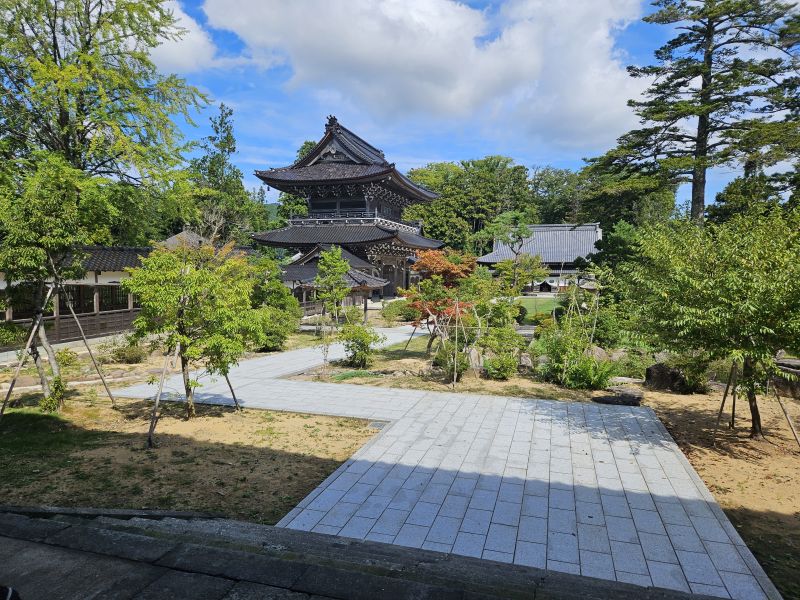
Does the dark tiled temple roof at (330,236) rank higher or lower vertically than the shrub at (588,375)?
higher

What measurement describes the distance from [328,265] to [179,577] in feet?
40.1

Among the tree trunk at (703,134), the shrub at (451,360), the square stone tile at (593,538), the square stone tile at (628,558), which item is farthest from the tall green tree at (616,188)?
the square stone tile at (628,558)

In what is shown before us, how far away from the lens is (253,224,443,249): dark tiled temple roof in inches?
1203

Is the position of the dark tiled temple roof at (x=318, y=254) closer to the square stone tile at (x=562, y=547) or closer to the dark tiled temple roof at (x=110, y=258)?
the dark tiled temple roof at (x=110, y=258)

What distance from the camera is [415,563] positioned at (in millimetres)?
4070

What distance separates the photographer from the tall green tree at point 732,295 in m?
6.44

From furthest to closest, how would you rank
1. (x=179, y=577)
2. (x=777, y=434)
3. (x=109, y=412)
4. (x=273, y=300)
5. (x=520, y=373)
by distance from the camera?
1. (x=273, y=300)
2. (x=520, y=373)
3. (x=109, y=412)
4. (x=777, y=434)
5. (x=179, y=577)

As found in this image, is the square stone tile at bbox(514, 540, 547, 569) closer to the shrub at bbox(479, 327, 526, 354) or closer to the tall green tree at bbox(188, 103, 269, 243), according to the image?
the shrub at bbox(479, 327, 526, 354)

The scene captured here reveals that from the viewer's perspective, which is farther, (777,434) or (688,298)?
(777,434)

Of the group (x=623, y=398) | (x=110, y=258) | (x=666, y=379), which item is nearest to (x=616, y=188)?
(x=666, y=379)

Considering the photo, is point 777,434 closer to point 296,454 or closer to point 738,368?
point 738,368

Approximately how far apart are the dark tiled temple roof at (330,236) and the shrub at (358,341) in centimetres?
1610

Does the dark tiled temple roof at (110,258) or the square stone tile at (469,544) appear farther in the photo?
the dark tiled temple roof at (110,258)

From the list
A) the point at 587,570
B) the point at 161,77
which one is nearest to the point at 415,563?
the point at 587,570
